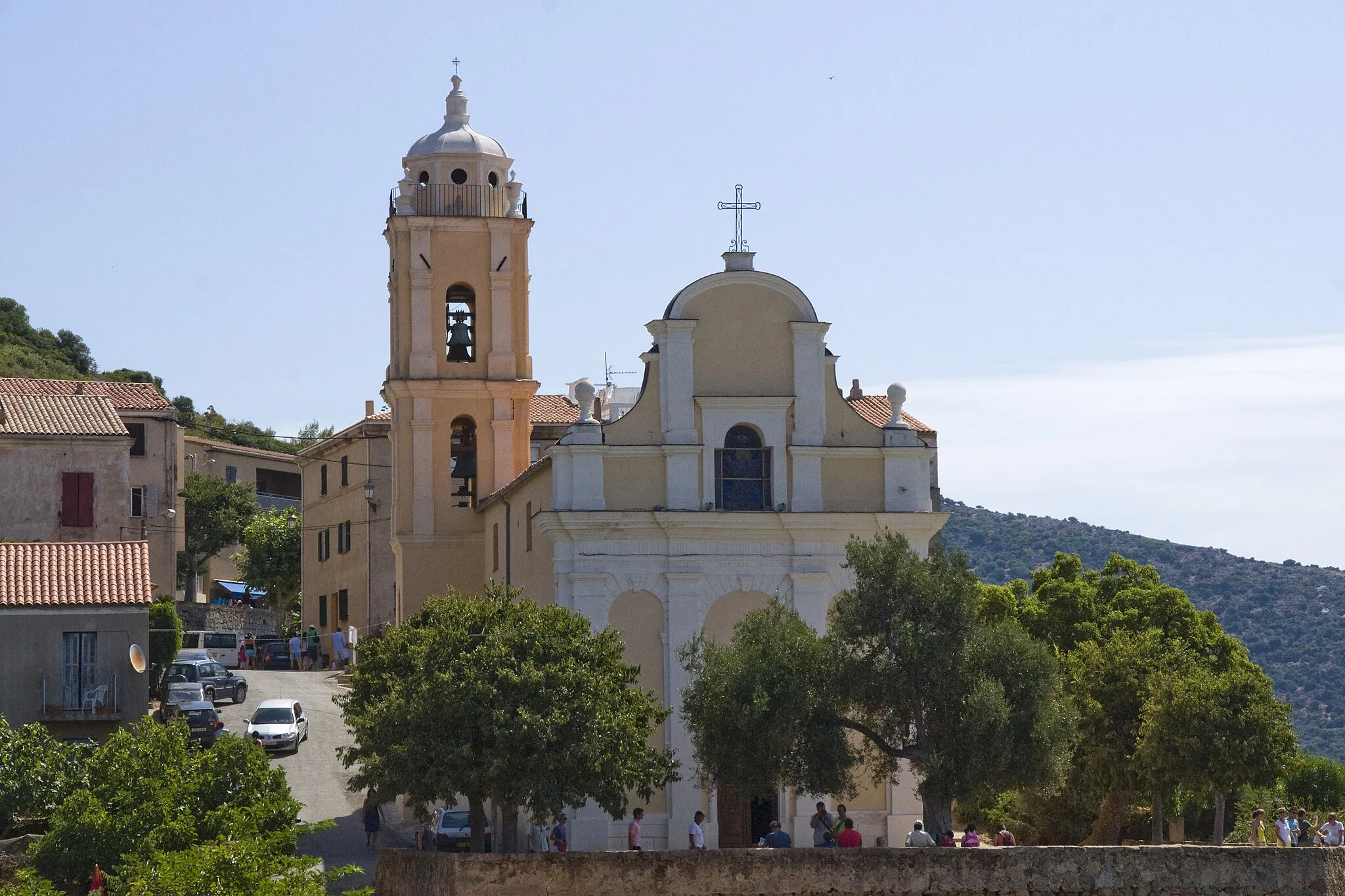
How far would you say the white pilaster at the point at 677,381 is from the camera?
39969 millimetres

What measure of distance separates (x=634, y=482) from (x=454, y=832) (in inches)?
292

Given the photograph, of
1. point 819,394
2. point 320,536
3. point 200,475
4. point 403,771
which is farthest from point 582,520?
point 200,475

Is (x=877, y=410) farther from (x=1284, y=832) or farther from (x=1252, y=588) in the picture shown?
(x=1252, y=588)

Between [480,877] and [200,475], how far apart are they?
208ft

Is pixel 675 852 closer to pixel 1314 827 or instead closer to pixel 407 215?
pixel 1314 827

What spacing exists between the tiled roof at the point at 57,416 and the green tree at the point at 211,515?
109 ft

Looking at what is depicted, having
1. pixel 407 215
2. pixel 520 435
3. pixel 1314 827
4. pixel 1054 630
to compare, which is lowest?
pixel 1314 827

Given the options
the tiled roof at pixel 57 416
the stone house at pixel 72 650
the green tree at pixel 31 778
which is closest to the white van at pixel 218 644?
the tiled roof at pixel 57 416

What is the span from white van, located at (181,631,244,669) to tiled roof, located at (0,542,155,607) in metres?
25.3

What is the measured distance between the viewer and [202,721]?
46.2m

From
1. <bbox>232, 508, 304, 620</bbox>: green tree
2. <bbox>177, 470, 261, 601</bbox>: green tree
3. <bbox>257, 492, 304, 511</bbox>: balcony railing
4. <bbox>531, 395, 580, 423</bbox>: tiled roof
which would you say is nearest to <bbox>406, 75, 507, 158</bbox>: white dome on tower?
<bbox>531, 395, 580, 423</bbox>: tiled roof

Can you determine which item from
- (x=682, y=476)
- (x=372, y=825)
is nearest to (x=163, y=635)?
(x=372, y=825)

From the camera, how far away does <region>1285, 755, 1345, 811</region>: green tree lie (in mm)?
52188

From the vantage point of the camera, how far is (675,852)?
2980 cm
